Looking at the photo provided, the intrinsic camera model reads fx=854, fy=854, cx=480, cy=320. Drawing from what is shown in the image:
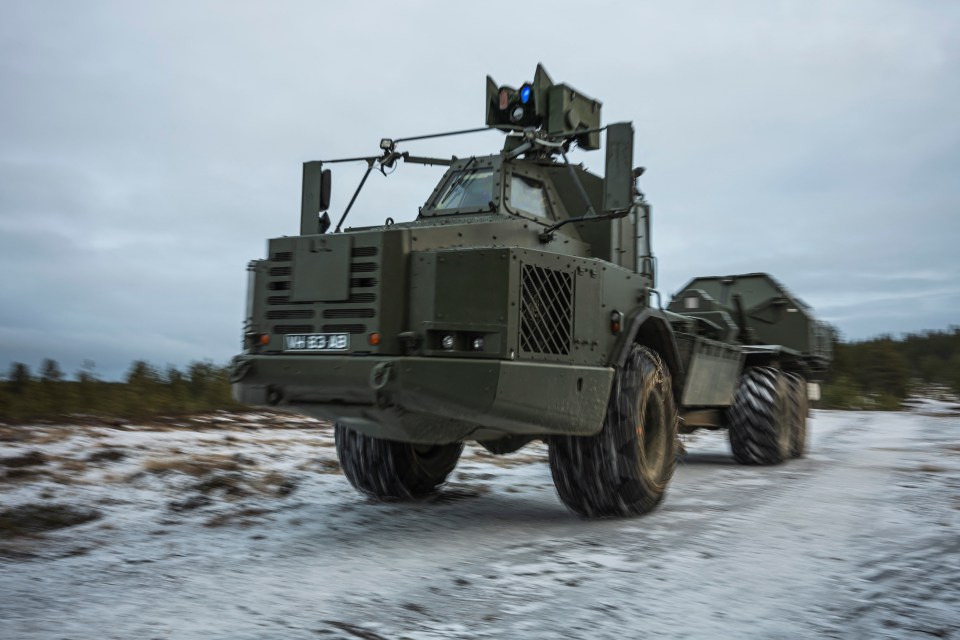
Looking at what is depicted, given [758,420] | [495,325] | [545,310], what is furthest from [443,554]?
[758,420]

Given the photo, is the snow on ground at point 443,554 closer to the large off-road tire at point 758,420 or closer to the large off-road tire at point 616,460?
the large off-road tire at point 616,460

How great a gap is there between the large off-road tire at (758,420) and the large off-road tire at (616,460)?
12.3ft

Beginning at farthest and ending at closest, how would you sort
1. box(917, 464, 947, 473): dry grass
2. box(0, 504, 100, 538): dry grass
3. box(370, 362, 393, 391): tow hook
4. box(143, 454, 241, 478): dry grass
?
box(917, 464, 947, 473): dry grass < box(143, 454, 241, 478): dry grass < box(0, 504, 100, 538): dry grass < box(370, 362, 393, 391): tow hook

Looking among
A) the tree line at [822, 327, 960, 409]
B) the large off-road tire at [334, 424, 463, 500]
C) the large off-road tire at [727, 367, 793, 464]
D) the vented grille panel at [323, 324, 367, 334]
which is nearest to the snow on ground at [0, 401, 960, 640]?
the large off-road tire at [334, 424, 463, 500]

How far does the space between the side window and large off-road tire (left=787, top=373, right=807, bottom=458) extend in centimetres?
524

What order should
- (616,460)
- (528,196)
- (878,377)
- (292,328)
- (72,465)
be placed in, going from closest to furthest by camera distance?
1. (292,328)
2. (616,460)
3. (528,196)
4. (72,465)
5. (878,377)

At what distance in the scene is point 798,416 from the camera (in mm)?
10055

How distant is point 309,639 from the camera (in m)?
3.05

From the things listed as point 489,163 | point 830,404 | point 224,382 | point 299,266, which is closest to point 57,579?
point 299,266

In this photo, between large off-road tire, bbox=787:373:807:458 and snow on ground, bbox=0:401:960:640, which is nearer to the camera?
snow on ground, bbox=0:401:960:640

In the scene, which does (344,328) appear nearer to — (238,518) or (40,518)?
(238,518)

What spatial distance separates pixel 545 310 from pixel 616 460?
117 centimetres

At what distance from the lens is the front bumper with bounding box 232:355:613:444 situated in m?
4.52

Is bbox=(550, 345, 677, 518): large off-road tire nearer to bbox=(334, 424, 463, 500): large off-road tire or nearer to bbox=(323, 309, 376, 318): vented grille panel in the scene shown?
bbox=(334, 424, 463, 500): large off-road tire
